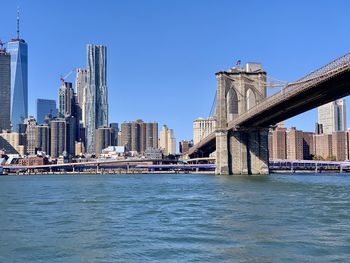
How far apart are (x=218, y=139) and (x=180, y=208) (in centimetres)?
4278

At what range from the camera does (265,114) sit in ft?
178

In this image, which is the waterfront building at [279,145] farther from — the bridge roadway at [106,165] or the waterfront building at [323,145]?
the bridge roadway at [106,165]

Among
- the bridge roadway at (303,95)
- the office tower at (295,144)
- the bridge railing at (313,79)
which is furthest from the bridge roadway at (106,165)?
the bridge railing at (313,79)

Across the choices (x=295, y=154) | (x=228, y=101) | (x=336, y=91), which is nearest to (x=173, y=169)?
(x=295, y=154)

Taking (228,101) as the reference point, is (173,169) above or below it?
below

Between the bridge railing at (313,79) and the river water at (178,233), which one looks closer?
the river water at (178,233)

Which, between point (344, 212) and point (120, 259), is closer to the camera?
point (120, 259)

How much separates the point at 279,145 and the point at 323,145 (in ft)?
46.3

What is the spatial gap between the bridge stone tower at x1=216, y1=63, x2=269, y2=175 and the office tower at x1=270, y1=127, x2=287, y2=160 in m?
96.6

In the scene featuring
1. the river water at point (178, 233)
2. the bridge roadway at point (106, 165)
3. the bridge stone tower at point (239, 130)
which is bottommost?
the river water at point (178, 233)

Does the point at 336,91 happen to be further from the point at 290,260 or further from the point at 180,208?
the point at 290,260

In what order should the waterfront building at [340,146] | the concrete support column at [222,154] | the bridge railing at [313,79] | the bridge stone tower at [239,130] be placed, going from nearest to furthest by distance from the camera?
the bridge railing at [313,79], the concrete support column at [222,154], the bridge stone tower at [239,130], the waterfront building at [340,146]

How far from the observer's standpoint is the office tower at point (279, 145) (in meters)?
164

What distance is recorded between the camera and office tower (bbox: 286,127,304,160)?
539ft
